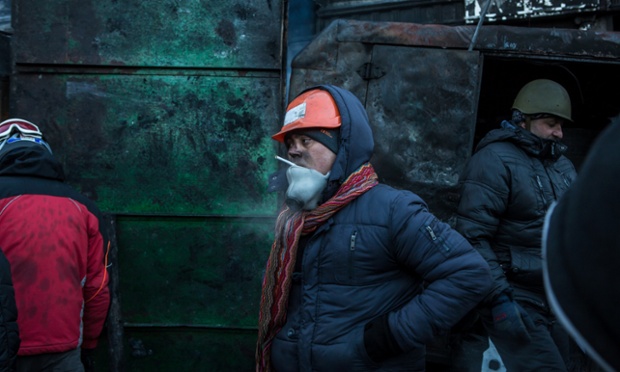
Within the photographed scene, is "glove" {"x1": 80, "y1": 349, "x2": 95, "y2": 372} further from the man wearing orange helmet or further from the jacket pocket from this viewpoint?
the jacket pocket

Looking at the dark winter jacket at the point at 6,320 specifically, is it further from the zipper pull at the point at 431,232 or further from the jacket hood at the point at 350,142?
the zipper pull at the point at 431,232

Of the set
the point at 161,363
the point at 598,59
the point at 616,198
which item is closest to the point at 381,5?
the point at 598,59

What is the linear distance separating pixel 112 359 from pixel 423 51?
9.97ft

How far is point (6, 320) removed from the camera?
2318 mm

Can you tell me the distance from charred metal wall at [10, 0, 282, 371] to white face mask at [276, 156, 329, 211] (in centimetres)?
200

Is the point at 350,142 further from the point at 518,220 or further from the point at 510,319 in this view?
the point at 518,220

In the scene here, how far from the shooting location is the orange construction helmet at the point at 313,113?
7.87ft

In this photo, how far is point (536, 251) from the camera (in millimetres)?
3199

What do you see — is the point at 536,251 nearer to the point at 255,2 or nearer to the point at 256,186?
the point at 256,186

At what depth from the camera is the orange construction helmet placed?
2398mm

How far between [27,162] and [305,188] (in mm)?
1679

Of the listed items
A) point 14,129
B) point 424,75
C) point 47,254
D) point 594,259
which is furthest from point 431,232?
point 14,129

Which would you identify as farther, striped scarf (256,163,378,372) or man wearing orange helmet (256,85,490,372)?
striped scarf (256,163,378,372)

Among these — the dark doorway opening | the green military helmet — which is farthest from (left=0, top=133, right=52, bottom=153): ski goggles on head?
the dark doorway opening
